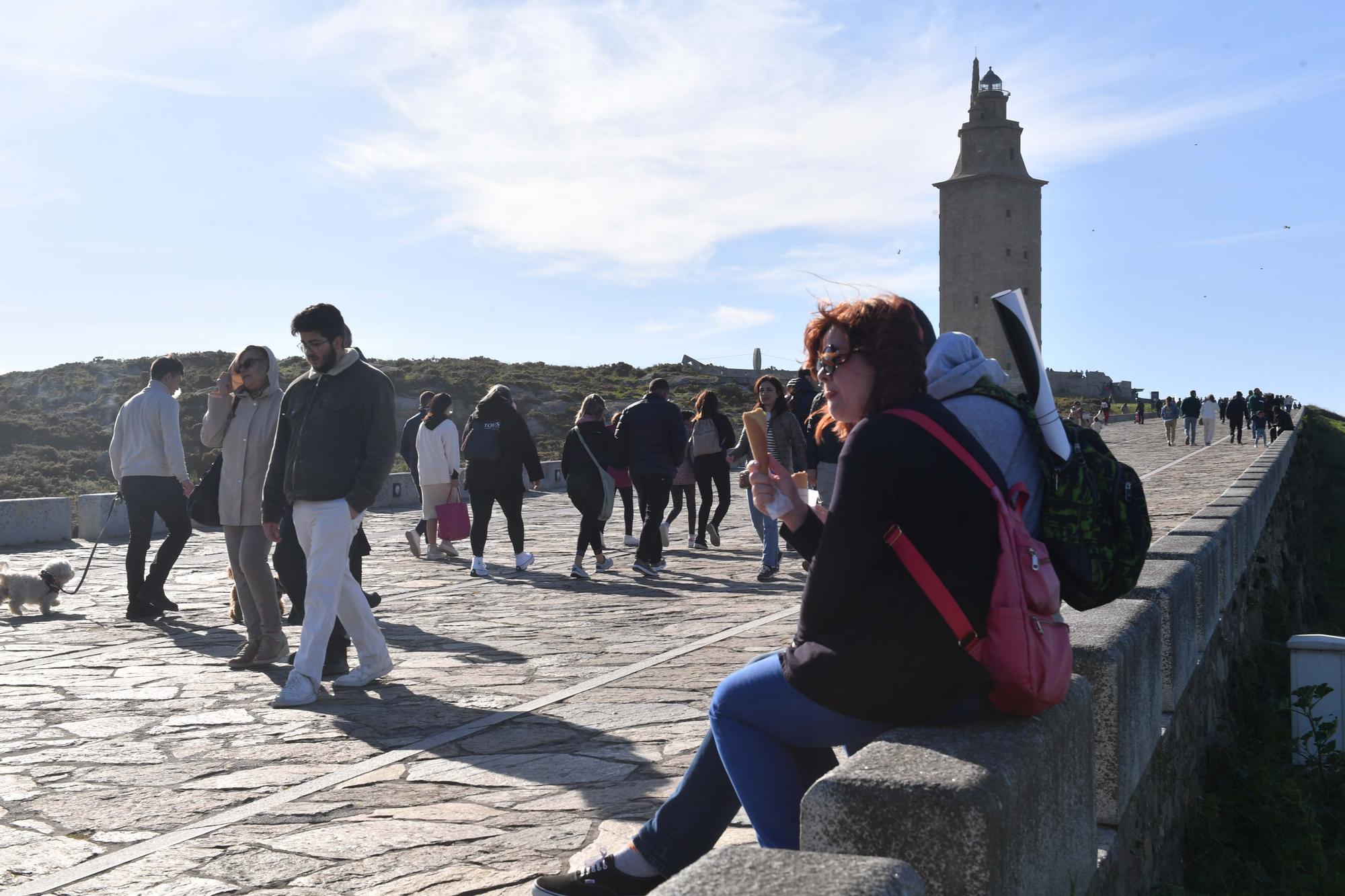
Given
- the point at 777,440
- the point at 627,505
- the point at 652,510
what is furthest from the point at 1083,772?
the point at 627,505

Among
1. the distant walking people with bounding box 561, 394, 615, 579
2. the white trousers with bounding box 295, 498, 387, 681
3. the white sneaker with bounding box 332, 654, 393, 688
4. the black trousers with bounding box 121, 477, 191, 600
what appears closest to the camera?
the white trousers with bounding box 295, 498, 387, 681

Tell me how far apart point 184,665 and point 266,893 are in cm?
399

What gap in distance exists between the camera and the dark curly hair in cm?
291

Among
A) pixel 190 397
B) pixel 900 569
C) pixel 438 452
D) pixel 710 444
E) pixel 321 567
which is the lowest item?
pixel 321 567

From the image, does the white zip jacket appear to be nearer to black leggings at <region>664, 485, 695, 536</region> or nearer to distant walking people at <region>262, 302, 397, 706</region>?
distant walking people at <region>262, 302, 397, 706</region>

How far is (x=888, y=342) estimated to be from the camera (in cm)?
293

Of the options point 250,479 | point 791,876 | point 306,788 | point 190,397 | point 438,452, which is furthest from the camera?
point 190,397

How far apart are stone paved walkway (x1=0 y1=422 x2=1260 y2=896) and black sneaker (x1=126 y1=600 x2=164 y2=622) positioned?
0.17m

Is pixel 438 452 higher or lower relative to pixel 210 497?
higher

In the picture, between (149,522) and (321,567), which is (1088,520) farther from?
(149,522)

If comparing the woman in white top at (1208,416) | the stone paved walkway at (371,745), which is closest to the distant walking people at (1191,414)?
the woman in white top at (1208,416)

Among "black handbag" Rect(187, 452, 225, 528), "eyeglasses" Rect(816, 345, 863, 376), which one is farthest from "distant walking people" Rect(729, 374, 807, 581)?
"eyeglasses" Rect(816, 345, 863, 376)

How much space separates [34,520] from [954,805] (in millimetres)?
15480

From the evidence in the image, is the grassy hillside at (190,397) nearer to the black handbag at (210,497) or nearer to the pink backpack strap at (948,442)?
the black handbag at (210,497)
